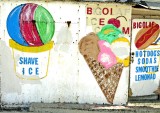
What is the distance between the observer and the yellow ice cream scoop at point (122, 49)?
7.87 metres

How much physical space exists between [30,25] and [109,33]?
176 cm

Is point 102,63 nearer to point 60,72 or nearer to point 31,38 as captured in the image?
point 60,72

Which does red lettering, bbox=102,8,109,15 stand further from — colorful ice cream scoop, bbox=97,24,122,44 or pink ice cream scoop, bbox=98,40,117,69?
pink ice cream scoop, bbox=98,40,117,69

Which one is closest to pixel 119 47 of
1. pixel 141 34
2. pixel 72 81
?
pixel 141 34

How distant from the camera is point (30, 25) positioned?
753 cm

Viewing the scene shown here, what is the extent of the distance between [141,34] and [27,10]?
2758 mm

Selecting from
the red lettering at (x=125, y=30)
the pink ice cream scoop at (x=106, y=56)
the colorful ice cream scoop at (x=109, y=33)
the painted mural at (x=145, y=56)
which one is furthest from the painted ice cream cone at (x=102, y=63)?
the painted mural at (x=145, y=56)

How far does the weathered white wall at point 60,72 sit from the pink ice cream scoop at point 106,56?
389mm

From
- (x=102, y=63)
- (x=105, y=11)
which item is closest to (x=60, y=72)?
(x=102, y=63)

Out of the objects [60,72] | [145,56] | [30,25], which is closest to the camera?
A: [30,25]

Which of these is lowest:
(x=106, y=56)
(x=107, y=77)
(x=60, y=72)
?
(x=107, y=77)

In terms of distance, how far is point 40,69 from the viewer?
7.68m

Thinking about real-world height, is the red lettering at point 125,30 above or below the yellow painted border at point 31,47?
above

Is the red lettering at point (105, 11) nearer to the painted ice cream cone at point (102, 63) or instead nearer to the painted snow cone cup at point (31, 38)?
the painted ice cream cone at point (102, 63)
